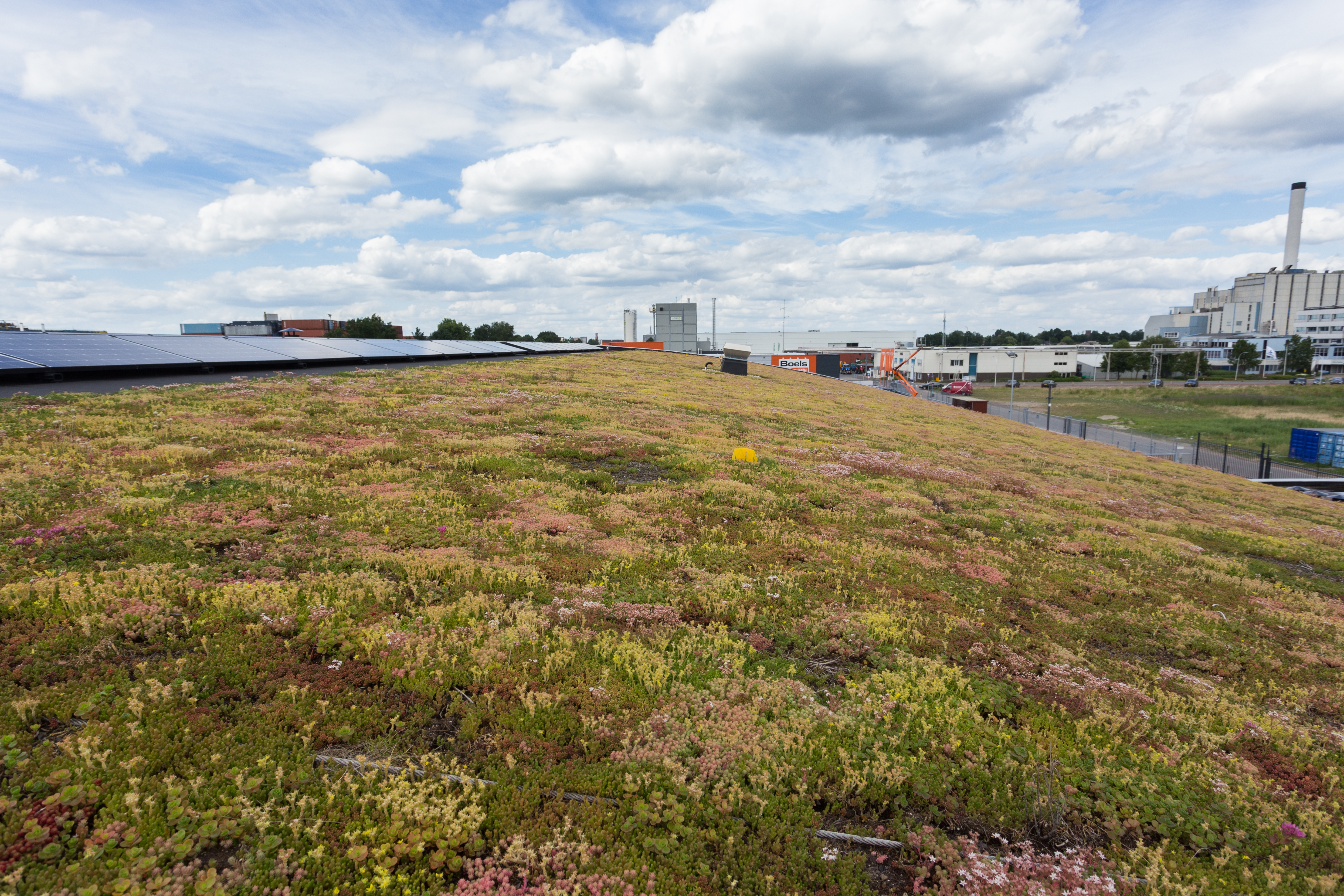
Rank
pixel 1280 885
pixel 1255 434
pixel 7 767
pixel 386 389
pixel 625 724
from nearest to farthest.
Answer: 1. pixel 7 767
2. pixel 1280 885
3. pixel 625 724
4. pixel 386 389
5. pixel 1255 434

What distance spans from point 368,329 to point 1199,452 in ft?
462

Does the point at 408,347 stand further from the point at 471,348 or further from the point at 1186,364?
the point at 1186,364

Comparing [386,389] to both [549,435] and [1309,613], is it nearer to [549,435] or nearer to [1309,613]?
[549,435]

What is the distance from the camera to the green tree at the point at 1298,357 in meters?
154

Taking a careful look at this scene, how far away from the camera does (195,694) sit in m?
6.27

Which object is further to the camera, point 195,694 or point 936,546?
point 936,546

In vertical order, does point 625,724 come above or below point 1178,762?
above

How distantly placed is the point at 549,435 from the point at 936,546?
1256cm

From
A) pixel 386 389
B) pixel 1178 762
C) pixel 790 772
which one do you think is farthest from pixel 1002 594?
pixel 386 389

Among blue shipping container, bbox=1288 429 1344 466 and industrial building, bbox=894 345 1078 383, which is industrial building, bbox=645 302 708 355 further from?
industrial building, bbox=894 345 1078 383

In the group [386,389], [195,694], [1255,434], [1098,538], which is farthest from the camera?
[1255,434]

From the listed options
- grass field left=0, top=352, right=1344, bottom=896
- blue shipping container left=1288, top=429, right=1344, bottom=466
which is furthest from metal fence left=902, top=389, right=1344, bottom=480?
grass field left=0, top=352, right=1344, bottom=896

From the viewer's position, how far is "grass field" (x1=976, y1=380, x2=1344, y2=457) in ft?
242

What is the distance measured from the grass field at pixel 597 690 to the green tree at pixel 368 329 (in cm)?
12612
